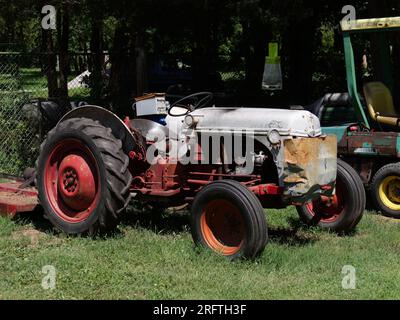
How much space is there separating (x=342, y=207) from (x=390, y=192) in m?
1.31

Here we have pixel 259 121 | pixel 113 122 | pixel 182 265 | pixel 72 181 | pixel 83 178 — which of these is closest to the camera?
pixel 182 265

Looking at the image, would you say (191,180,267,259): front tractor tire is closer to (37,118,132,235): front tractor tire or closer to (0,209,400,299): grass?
(0,209,400,299): grass

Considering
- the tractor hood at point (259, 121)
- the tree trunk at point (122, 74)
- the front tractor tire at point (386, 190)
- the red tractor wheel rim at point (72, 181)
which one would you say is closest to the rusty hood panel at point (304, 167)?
the tractor hood at point (259, 121)

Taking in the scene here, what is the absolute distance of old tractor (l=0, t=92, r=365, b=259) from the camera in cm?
529

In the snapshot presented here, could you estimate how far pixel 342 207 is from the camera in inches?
253

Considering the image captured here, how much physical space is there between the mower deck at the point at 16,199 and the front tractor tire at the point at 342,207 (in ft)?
9.17

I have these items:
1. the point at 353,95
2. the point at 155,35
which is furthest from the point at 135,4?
the point at 353,95

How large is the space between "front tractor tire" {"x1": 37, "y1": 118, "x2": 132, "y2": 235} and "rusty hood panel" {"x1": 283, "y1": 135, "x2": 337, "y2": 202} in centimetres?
146

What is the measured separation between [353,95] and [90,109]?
3214 mm

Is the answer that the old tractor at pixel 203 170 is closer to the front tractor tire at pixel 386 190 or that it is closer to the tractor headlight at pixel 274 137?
the tractor headlight at pixel 274 137

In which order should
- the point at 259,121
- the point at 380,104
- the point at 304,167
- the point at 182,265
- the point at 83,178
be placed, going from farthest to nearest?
the point at 380,104, the point at 83,178, the point at 259,121, the point at 304,167, the point at 182,265

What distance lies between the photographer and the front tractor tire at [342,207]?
6.25 meters

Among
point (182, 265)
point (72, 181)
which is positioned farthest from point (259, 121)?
point (72, 181)

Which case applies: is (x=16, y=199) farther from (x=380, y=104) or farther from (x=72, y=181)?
(x=380, y=104)
